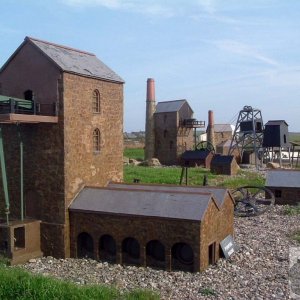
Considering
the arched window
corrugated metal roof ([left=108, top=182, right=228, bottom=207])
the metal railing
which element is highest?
the metal railing

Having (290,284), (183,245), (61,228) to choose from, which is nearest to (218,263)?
(183,245)

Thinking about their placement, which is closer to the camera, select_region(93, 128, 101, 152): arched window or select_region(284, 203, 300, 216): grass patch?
select_region(93, 128, 101, 152): arched window

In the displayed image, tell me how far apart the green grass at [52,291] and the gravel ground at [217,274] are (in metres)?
0.95

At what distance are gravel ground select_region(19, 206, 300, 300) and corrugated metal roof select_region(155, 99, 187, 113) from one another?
35451 mm

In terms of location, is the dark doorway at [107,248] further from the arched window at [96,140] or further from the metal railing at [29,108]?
the metal railing at [29,108]

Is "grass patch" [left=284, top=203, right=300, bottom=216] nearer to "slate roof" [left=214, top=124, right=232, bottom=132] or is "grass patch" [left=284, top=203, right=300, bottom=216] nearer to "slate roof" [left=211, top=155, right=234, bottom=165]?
"slate roof" [left=211, top=155, right=234, bottom=165]

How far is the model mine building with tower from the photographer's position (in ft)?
49.8

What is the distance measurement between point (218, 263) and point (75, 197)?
6.03 metres

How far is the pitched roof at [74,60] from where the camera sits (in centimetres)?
1725

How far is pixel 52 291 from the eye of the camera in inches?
461

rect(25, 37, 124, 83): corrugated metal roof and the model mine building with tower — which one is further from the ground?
rect(25, 37, 124, 83): corrugated metal roof

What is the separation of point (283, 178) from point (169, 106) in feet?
92.4

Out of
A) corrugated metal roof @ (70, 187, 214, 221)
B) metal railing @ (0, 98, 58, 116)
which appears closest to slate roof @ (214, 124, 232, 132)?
corrugated metal roof @ (70, 187, 214, 221)

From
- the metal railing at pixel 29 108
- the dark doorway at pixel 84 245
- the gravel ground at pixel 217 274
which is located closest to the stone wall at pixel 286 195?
the gravel ground at pixel 217 274
